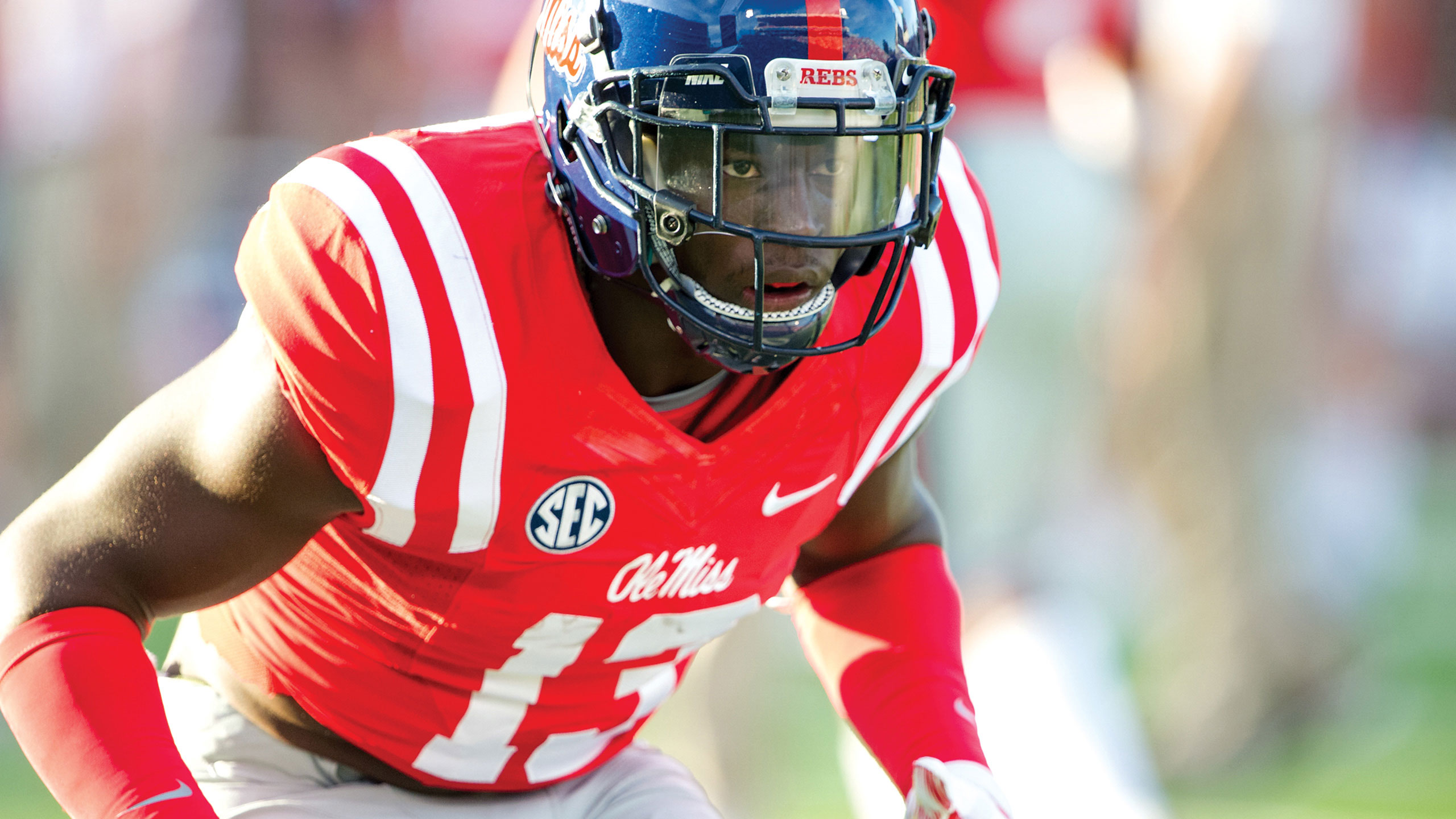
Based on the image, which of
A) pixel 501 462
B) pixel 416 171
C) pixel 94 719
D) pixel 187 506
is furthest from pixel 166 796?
pixel 416 171

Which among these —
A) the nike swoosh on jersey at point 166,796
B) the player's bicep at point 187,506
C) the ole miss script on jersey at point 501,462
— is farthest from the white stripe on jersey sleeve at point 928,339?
the nike swoosh on jersey at point 166,796

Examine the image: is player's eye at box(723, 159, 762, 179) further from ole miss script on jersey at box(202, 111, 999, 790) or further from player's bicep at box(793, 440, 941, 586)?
player's bicep at box(793, 440, 941, 586)

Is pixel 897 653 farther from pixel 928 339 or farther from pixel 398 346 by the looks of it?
pixel 398 346

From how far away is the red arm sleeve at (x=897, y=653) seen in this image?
1.80m

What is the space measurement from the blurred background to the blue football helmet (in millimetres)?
1488

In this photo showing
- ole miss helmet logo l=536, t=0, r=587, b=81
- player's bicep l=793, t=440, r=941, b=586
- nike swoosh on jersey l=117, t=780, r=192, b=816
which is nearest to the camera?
nike swoosh on jersey l=117, t=780, r=192, b=816

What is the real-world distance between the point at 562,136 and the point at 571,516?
401 mm

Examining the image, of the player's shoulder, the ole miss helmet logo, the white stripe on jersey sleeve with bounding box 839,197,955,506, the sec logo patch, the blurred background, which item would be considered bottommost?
the blurred background

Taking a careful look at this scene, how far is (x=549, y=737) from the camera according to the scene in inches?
68.8

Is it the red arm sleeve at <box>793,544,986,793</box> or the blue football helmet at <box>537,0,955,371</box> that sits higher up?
the blue football helmet at <box>537,0,955,371</box>

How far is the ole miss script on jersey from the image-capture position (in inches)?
56.0

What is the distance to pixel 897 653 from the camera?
73.9 inches

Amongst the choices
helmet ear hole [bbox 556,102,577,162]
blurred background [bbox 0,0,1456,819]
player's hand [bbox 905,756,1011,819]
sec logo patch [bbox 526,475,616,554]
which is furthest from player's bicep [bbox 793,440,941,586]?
blurred background [bbox 0,0,1456,819]

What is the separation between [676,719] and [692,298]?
7.49 feet
